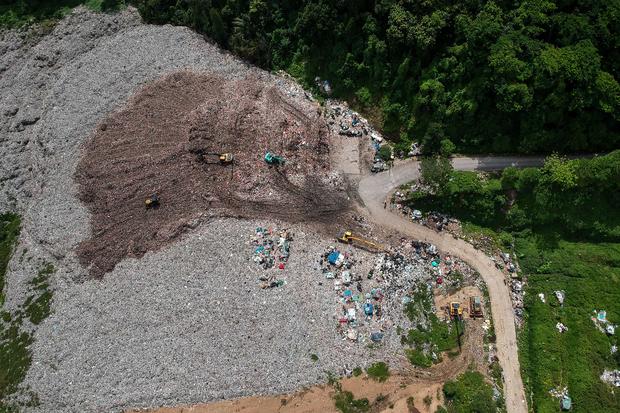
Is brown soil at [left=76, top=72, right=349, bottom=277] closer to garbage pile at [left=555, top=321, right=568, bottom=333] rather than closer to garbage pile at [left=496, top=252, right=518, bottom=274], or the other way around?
garbage pile at [left=496, top=252, right=518, bottom=274]

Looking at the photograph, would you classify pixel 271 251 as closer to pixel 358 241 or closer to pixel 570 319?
pixel 358 241

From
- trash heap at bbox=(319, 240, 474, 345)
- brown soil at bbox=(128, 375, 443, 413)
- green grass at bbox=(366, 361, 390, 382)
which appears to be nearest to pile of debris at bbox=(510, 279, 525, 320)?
trash heap at bbox=(319, 240, 474, 345)

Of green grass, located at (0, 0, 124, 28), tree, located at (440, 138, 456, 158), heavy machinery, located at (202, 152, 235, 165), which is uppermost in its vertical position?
green grass, located at (0, 0, 124, 28)

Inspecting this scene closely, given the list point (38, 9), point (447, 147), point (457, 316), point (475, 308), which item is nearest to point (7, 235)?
point (38, 9)

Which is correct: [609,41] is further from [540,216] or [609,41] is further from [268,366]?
[268,366]

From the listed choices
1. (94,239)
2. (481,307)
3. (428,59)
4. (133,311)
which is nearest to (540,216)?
(481,307)

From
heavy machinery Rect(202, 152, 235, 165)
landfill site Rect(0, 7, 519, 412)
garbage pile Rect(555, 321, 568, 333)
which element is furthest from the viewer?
heavy machinery Rect(202, 152, 235, 165)
